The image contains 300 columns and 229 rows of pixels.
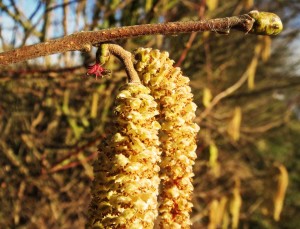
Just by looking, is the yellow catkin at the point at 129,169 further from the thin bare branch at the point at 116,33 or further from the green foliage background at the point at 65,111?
the green foliage background at the point at 65,111

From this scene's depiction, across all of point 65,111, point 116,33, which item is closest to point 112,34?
point 116,33

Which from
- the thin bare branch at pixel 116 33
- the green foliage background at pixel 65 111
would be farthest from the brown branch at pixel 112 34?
the green foliage background at pixel 65 111

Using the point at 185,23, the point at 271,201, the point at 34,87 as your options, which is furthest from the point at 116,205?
the point at 271,201

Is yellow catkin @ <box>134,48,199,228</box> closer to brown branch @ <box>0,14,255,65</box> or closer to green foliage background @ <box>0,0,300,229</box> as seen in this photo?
brown branch @ <box>0,14,255,65</box>

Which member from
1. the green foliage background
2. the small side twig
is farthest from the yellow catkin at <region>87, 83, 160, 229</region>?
the green foliage background

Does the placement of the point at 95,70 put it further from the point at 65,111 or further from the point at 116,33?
the point at 65,111
